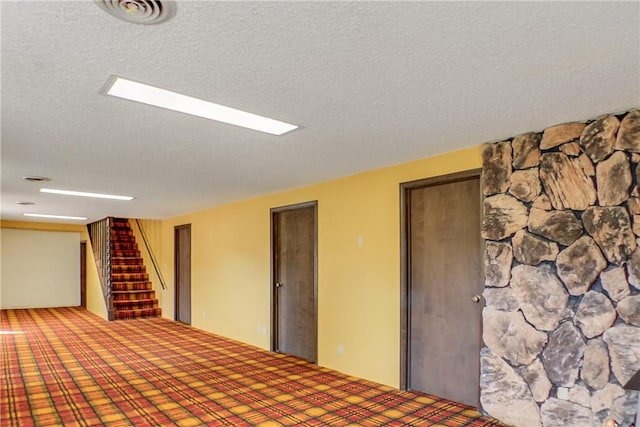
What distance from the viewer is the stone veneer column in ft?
8.15

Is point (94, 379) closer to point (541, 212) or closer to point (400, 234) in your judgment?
point (400, 234)

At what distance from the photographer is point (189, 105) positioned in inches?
95.8

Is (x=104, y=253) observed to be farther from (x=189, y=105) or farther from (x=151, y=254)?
(x=189, y=105)

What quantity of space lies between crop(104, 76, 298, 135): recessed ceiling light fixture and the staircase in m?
7.36

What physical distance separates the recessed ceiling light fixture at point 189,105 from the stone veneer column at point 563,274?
1.73 m

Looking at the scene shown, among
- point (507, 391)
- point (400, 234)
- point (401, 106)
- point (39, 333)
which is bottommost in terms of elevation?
point (39, 333)

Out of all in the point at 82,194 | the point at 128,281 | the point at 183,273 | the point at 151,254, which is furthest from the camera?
the point at 151,254

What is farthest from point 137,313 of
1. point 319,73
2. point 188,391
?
point 319,73

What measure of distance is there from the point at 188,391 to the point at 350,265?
1.99 m

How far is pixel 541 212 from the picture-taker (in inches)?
114

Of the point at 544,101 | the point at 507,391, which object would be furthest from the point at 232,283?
the point at 544,101

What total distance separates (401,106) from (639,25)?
114cm

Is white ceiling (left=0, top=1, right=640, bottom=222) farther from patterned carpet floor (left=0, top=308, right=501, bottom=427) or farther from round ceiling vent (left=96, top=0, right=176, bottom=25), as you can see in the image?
patterned carpet floor (left=0, top=308, right=501, bottom=427)

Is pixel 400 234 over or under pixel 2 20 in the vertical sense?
under
